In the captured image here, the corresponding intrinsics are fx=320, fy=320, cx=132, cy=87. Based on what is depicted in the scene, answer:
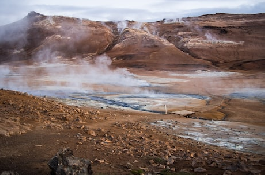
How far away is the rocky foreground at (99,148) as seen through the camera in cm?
726

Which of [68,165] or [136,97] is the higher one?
[68,165]

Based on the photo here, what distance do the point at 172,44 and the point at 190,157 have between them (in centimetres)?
6375

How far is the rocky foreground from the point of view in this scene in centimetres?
726

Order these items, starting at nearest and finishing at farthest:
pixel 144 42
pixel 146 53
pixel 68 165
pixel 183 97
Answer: pixel 68 165
pixel 183 97
pixel 146 53
pixel 144 42

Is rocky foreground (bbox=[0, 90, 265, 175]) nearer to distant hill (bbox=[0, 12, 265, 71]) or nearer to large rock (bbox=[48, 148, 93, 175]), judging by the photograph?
Answer: large rock (bbox=[48, 148, 93, 175])

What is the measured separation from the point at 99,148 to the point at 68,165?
3.08 metres

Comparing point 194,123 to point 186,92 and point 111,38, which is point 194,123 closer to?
point 186,92

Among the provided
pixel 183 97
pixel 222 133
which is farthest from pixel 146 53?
pixel 222 133

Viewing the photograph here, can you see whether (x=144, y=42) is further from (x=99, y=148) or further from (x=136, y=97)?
(x=99, y=148)

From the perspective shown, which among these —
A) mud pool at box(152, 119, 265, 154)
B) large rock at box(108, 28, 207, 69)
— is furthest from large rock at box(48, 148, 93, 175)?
large rock at box(108, 28, 207, 69)

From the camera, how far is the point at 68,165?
18.9ft

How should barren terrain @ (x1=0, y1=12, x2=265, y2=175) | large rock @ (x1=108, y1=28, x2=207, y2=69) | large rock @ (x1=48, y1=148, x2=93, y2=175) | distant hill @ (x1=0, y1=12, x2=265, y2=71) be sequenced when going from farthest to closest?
distant hill @ (x1=0, y1=12, x2=265, y2=71) → large rock @ (x1=108, y1=28, x2=207, y2=69) → barren terrain @ (x1=0, y1=12, x2=265, y2=175) → large rock @ (x1=48, y1=148, x2=93, y2=175)

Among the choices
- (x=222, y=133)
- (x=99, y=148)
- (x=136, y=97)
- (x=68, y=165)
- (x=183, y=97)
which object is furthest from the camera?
(x=183, y=97)

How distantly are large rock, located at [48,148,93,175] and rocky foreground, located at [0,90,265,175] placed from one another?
0.97 m
